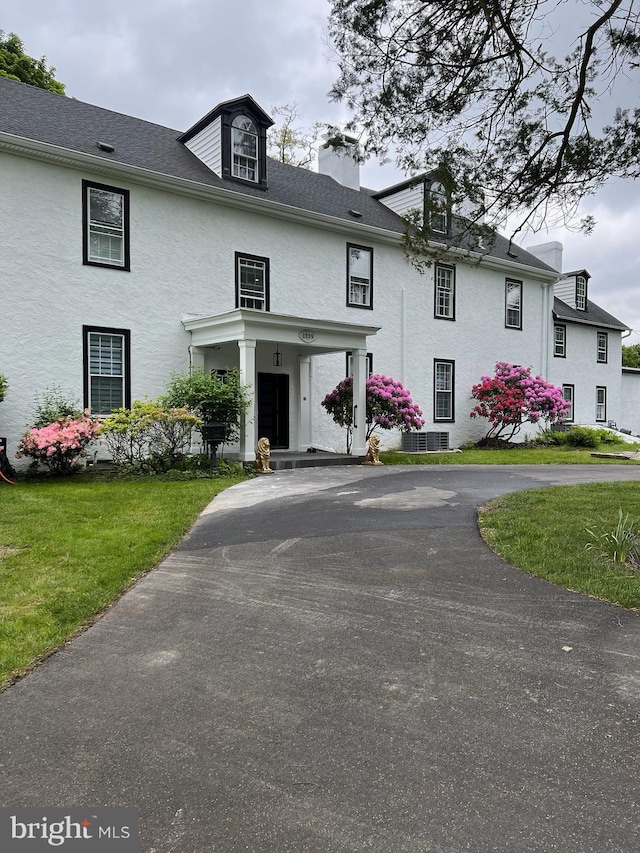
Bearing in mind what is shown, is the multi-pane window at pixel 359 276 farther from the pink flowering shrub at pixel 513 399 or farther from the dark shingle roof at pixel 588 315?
the dark shingle roof at pixel 588 315

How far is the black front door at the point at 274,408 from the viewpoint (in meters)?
15.1

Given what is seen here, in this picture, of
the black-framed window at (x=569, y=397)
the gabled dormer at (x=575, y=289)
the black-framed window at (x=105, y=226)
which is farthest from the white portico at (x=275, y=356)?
the gabled dormer at (x=575, y=289)

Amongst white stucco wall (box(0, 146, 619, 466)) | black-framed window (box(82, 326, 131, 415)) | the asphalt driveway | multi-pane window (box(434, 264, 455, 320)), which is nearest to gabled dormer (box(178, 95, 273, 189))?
white stucco wall (box(0, 146, 619, 466))

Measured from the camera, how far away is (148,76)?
1448cm

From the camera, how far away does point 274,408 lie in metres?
15.3

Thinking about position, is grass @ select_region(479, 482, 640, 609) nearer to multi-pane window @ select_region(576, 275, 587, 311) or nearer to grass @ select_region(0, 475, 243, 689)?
grass @ select_region(0, 475, 243, 689)

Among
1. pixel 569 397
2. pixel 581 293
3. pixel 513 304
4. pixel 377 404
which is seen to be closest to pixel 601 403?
pixel 569 397

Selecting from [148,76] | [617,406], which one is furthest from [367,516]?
[617,406]

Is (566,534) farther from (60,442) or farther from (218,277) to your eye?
(218,277)

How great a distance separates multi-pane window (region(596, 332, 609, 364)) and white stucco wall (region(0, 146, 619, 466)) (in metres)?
9.08

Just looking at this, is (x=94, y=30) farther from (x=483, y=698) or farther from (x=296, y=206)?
(x=483, y=698)

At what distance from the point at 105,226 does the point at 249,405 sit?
492 cm

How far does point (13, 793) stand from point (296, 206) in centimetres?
1493

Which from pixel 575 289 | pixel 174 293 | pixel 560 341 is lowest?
pixel 174 293
